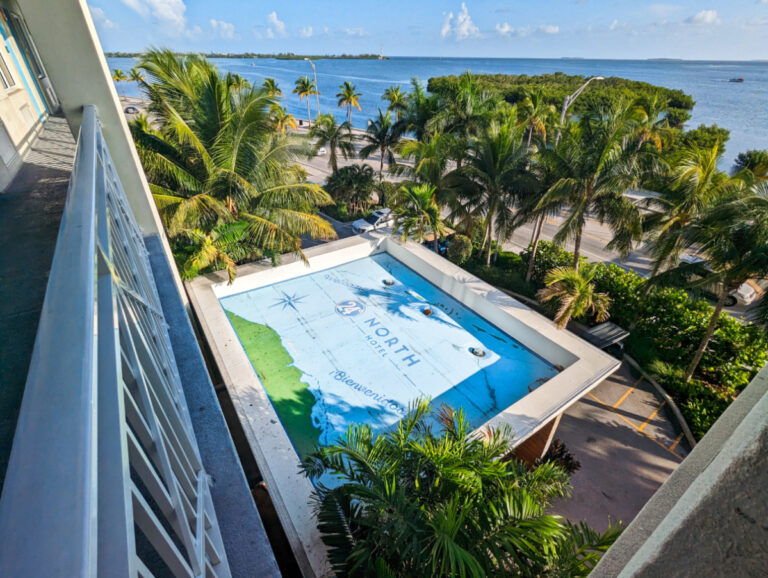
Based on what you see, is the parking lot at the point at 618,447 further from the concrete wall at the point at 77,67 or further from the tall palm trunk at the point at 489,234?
the concrete wall at the point at 77,67

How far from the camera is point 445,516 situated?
4031mm

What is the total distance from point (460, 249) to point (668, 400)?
8.65 m

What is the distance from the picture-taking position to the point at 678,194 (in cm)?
1144

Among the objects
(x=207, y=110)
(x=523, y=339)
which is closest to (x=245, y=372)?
(x=207, y=110)

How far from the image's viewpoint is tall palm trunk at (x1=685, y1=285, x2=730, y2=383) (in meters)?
9.25

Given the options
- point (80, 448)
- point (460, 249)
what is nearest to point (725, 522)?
point (80, 448)

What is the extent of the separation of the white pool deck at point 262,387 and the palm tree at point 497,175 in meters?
2.72

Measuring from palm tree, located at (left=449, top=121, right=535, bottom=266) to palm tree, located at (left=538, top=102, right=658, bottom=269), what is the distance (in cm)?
131

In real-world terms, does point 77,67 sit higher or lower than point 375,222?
higher

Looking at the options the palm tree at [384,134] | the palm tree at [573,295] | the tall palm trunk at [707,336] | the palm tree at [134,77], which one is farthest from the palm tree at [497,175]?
the palm tree at [134,77]

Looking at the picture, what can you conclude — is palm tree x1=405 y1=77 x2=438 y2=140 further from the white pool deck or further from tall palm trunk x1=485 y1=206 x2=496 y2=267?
the white pool deck

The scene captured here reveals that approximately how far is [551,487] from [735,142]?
186 feet

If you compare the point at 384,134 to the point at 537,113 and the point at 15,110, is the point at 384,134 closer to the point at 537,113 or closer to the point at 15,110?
the point at 537,113

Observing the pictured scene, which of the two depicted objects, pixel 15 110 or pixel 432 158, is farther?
pixel 432 158
